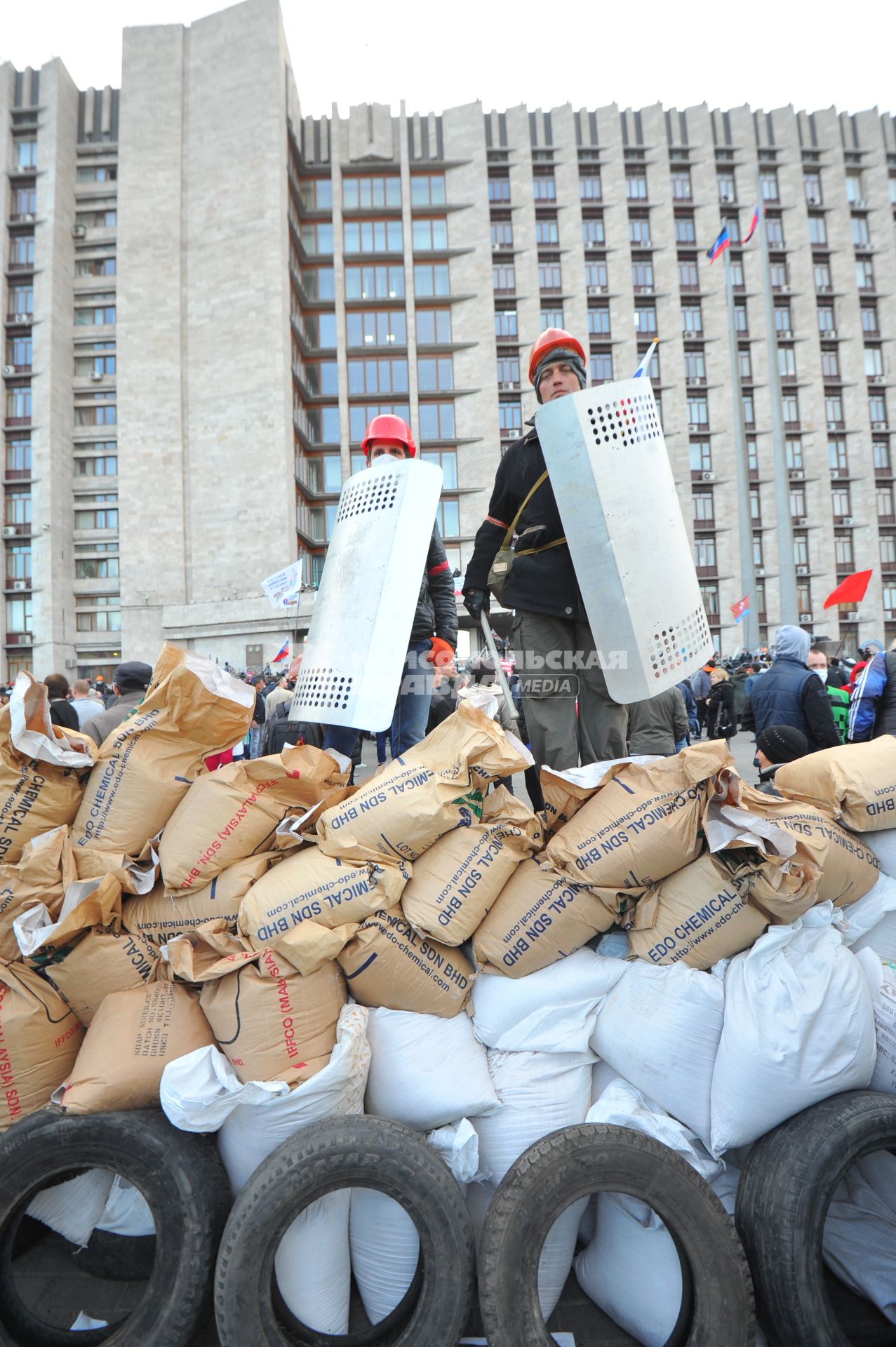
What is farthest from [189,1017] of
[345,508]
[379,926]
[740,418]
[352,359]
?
[352,359]

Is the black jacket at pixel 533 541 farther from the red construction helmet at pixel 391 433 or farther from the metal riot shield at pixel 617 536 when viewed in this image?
the red construction helmet at pixel 391 433

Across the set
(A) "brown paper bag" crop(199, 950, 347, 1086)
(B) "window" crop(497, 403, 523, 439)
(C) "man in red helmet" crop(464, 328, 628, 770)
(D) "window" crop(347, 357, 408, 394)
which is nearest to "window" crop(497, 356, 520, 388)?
(B) "window" crop(497, 403, 523, 439)

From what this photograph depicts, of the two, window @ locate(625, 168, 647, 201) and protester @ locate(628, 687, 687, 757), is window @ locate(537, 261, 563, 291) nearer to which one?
window @ locate(625, 168, 647, 201)

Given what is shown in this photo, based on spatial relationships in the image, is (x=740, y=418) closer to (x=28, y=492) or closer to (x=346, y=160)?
(x=346, y=160)

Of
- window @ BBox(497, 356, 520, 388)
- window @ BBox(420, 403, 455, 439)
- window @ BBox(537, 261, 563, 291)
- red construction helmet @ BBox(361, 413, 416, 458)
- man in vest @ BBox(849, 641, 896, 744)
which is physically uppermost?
window @ BBox(537, 261, 563, 291)

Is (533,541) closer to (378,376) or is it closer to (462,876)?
(462,876)

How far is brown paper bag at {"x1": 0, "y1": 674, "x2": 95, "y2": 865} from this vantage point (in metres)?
2.28

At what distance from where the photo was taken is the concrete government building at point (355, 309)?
3588 cm

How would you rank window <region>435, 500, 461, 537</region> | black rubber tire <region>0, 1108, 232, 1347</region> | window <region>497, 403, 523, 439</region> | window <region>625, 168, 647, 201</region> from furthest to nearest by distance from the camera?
window <region>625, 168, 647, 201</region>, window <region>497, 403, 523, 439</region>, window <region>435, 500, 461, 537</region>, black rubber tire <region>0, 1108, 232, 1347</region>

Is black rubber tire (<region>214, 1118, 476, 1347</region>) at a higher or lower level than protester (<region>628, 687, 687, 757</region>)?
lower

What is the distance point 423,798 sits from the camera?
7.36 feet

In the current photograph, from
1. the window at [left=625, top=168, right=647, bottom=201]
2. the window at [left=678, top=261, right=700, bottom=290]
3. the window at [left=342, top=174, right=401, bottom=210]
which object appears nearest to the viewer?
the window at [left=342, top=174, right=401, bottom=210]

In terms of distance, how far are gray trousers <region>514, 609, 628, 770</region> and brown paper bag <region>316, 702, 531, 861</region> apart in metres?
0.72

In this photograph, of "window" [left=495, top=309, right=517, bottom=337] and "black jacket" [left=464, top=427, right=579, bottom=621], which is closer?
"black jacket" [left=464, top=427, right=579, bottom=621]
